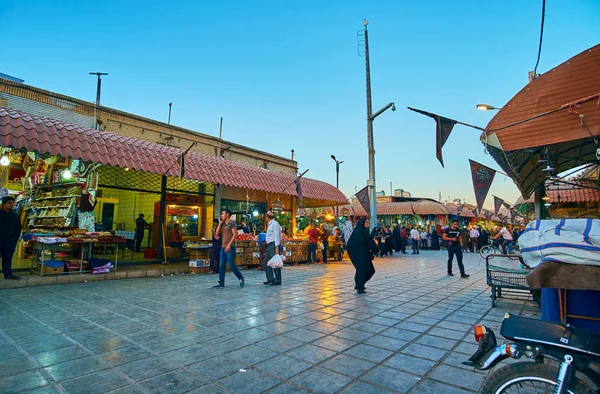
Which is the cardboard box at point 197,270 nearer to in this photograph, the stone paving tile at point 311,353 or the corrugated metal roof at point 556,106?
the stone paving tile at point 311,353

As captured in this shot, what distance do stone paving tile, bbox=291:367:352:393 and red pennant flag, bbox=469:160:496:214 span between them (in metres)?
7.21

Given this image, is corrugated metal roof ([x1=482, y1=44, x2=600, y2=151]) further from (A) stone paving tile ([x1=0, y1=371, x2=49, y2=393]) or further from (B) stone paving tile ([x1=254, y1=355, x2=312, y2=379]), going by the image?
(A) stone paving tile ([x1=0, y1=371, x2=49, y2=393])

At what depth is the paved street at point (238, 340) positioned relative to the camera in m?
2.90

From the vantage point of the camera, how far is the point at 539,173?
855cm

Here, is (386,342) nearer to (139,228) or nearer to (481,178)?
(481,178)

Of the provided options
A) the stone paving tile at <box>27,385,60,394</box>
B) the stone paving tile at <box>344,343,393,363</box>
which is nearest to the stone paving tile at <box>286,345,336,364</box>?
the stone paving tile at <box>344,343,393,363</box>

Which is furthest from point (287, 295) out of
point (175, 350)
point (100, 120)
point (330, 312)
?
point (100, 120)

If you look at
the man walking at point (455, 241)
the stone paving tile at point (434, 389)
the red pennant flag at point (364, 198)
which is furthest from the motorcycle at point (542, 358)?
the red pennant flag at point (364, 198)

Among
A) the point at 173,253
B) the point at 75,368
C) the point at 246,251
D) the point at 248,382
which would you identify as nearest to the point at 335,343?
the point at 248,382

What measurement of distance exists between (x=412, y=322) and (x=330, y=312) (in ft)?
4.47

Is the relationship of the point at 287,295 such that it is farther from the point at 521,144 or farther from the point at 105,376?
the point at 521,144

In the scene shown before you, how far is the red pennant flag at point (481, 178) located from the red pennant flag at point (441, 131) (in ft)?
8.15

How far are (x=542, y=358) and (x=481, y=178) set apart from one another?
766 centimetres

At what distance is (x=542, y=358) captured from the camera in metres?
1.86
